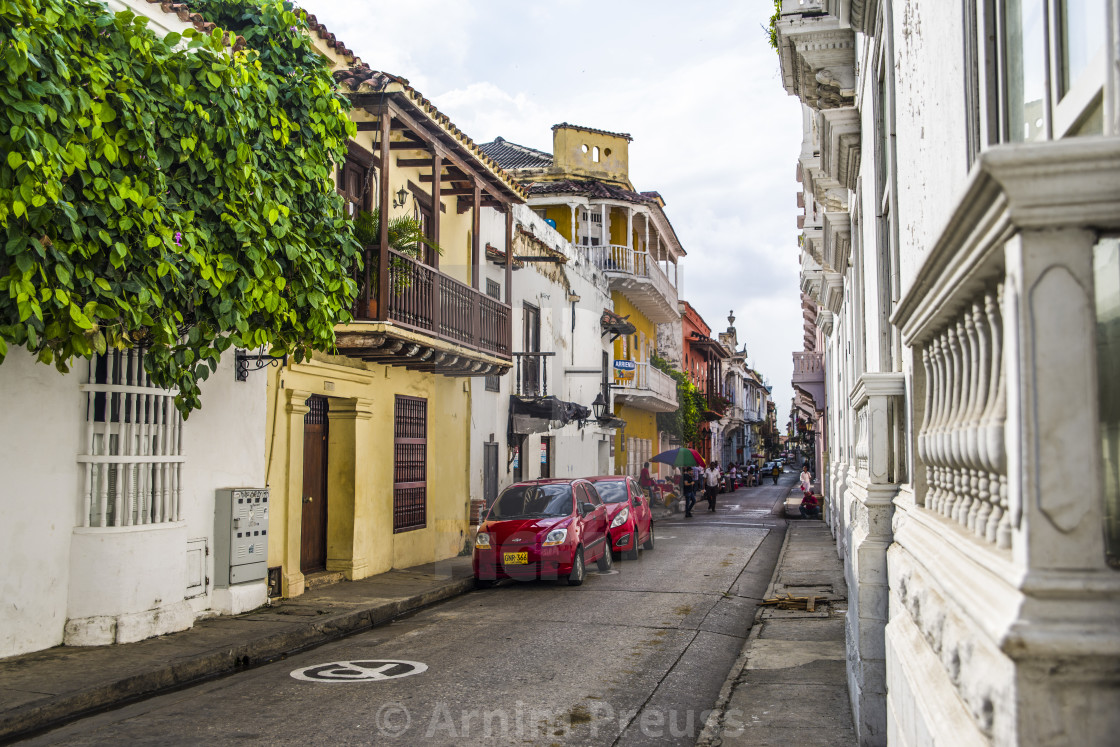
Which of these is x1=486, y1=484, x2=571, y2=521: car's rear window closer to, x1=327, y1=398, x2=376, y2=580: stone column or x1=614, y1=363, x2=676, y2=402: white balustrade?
x1=327, y1=398, x2=376, y2=580: stone column

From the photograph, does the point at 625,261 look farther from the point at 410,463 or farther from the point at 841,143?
the point at 841,143

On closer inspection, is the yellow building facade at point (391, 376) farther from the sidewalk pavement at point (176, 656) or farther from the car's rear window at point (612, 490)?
the car's rear window at point (612, 490)

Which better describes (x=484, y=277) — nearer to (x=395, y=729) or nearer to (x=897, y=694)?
(x=395, y=729)

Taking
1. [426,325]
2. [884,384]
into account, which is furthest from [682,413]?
[884,384]

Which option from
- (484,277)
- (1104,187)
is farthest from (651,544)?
(1104,187)

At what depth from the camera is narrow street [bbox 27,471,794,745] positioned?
634cm

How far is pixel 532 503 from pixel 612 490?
3.61m

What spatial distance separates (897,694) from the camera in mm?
3445

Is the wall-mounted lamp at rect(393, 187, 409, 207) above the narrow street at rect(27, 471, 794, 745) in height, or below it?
above

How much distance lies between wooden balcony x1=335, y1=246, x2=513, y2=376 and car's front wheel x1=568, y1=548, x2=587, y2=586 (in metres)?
3.78

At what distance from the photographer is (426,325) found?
1427 cm

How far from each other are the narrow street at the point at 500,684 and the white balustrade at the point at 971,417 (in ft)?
12.6

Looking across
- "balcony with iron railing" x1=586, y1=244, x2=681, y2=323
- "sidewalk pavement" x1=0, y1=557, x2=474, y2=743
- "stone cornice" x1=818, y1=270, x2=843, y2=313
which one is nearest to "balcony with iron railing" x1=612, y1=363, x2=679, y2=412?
"balcony with iron railing" x1=586, y1=244, x2=681, y2=323

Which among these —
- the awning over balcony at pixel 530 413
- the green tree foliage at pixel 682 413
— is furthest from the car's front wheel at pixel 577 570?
the green tree foliage at pixel 682 413
